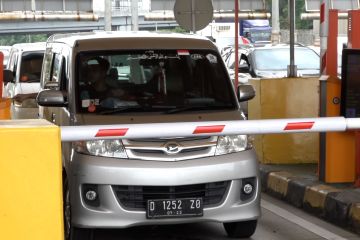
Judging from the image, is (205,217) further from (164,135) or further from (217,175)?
(164,135)

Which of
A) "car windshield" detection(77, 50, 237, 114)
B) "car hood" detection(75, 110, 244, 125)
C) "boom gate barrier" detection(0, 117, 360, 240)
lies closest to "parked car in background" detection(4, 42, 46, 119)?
"car windshield" detection(77, 50, 237, 114)

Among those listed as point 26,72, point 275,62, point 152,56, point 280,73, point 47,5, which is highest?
point 152,56

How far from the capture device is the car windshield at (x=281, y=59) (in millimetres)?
17594

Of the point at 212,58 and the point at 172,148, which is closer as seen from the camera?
the point at 172,148

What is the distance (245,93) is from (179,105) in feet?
2.68

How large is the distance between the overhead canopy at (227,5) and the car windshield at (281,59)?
1158 centimetres

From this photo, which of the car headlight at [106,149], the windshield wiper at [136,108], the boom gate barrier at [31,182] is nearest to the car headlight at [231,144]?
the windshield wiper at [136,108]

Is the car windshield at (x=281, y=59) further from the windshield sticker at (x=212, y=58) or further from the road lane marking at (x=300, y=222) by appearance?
the windshield sticker at (x=212, y=58)

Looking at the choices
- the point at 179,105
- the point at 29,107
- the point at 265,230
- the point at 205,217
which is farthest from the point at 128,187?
the point at 29,107

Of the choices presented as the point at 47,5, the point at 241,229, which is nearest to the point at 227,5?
the point at 47,5

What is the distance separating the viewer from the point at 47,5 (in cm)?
3091

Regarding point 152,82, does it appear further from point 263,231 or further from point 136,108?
point 263,231

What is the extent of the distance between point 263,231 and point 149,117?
159 cm

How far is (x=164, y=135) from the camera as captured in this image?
16.0ft
